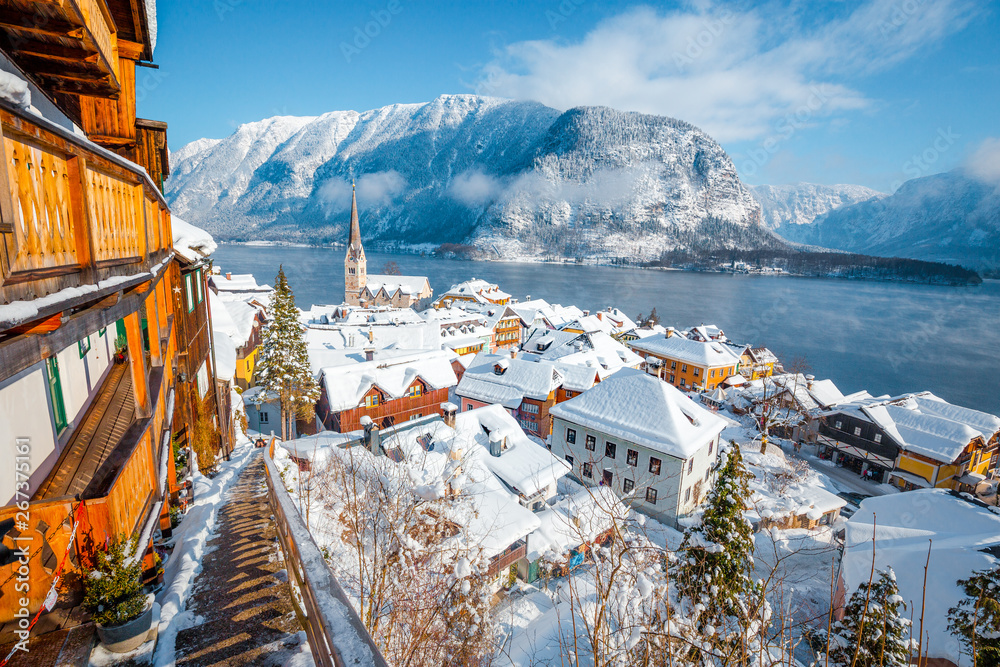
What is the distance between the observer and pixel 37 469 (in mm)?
3902

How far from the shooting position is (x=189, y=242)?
8727mm

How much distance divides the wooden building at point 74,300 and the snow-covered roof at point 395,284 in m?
79.0

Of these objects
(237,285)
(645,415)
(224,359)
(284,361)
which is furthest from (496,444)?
(237,285)

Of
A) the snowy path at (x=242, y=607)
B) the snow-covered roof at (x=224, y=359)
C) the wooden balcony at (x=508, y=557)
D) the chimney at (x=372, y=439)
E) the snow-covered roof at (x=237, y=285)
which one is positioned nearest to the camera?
the snowy path at (x=242, y=607)

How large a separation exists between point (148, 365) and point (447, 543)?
8674 millimetres

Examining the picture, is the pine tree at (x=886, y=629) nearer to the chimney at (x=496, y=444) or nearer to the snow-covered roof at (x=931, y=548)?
the snow-covered roof at (x=931, y=548)

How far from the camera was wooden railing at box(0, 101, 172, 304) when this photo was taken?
165cm

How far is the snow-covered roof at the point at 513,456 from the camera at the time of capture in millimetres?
18625

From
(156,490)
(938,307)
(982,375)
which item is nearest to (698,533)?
(156,490)

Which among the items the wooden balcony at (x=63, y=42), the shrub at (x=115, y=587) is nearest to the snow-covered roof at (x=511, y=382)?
the shrub at (x=115, y=587)

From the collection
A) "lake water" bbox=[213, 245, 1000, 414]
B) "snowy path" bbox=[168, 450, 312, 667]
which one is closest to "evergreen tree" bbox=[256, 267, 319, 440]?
"snowy path" bbox=[168, 450, 312, 667]

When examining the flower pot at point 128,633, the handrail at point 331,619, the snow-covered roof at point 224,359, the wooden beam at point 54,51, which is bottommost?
the snow-covered roof at point 224,359

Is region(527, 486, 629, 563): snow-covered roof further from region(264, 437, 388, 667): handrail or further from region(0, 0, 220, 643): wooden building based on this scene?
region(264, 437, 388, 667): handrail

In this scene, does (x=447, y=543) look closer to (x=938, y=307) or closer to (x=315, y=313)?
(x=315, y=313)
